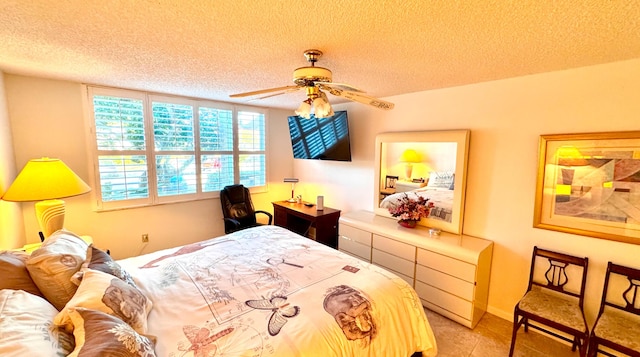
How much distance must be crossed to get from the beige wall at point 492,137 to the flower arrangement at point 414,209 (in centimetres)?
41

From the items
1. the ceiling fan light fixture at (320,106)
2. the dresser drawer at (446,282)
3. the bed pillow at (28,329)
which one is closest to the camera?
the bed pillow at (28,329)

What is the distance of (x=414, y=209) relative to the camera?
2896 mm

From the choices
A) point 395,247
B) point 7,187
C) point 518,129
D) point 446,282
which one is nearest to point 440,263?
point 446,282

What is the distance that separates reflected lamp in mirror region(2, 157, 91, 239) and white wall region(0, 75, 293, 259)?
1.00ft

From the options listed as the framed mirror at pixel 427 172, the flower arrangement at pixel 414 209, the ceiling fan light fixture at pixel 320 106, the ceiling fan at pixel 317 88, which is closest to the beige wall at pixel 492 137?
the framed mirror at pixel 427 172

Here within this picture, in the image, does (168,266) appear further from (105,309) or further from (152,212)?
(152,212)

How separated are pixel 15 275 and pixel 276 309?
126 centimetres

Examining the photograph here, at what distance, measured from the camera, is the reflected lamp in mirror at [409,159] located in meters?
3.06

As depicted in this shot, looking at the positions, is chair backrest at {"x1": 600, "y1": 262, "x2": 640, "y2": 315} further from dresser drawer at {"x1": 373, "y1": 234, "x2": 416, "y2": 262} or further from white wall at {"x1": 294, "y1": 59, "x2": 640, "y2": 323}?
dresser drawer at {"x1": 373, "y1": 234, "x2": 416, "y2": 262}

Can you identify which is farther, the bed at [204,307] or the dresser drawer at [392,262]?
the dresser drawer at [392,262]

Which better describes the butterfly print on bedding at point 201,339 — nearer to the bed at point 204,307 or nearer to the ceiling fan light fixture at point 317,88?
the bed at point 204,307

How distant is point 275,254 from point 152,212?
7.36 ft

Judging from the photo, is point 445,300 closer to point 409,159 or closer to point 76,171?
point 409,159

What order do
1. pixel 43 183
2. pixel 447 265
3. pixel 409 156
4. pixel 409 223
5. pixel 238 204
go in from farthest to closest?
pixel 238 204, pixel 409 156, pixel 409 223, pixel 447 265, pixel 43 183
